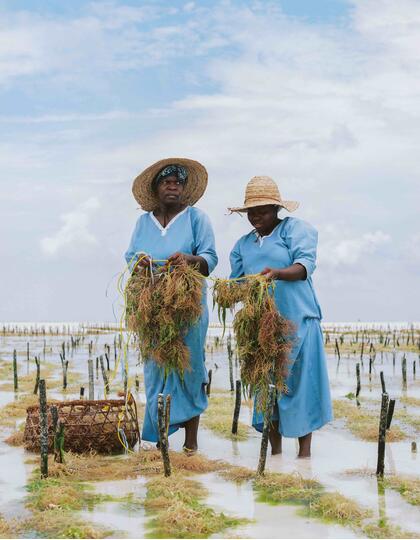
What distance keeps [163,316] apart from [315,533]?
2274 millimetres

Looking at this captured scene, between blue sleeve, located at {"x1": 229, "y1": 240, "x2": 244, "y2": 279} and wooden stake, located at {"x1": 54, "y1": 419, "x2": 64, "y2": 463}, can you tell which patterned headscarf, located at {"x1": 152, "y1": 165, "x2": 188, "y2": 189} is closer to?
blue sleeve, located at {"x1": 229, "y1": 240, "x2": 244, "y2": 279}

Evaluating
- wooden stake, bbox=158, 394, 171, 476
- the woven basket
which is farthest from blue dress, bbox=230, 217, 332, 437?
the woven basket

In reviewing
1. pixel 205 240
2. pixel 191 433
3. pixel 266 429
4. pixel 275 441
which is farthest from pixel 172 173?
pixel 275 441

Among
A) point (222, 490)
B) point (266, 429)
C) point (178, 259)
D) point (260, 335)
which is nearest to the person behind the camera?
point (222, 490)

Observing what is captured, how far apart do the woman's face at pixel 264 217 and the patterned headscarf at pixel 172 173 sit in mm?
799

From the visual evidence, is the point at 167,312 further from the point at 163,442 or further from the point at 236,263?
the point at 163,442

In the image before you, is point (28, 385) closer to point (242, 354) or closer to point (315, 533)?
point (242, 354)

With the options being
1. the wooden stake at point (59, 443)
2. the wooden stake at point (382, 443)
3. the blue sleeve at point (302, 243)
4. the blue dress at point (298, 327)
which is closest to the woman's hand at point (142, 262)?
the blue dress at point (298, 327)

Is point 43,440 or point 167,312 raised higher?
point 167,312

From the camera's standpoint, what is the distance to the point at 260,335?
5512mm

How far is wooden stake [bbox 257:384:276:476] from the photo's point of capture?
5254 mm

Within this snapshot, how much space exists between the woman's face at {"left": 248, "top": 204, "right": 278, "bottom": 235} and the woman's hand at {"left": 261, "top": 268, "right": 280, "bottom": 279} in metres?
0.49

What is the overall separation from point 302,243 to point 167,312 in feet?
4.08

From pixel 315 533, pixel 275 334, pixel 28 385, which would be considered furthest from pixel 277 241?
pixel 28 385
